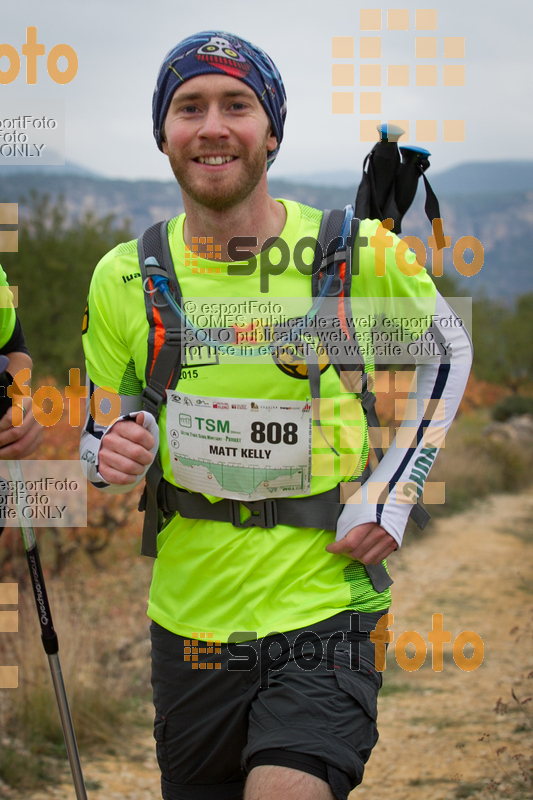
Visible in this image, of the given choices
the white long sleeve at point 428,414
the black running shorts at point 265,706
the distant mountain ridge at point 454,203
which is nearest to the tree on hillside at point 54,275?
the black running shorts at point 265,706

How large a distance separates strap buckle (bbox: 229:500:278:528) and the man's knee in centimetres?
66

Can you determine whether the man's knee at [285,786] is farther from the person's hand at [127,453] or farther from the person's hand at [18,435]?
the person's hand at [18,435]

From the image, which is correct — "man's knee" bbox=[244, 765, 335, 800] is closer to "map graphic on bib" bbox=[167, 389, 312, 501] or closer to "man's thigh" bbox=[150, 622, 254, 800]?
"man's thigh" bbox=[150, 622, 254, 800]

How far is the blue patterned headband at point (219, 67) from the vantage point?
7.88 ft

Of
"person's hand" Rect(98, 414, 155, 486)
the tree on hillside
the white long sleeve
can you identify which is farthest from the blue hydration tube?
the tree on hillside

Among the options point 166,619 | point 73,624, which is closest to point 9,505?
point 166,619

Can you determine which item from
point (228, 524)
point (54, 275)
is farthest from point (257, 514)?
point (54, 275)

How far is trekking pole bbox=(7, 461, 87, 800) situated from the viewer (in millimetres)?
2729

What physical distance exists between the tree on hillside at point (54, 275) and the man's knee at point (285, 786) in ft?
47.8

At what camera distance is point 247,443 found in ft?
7.65

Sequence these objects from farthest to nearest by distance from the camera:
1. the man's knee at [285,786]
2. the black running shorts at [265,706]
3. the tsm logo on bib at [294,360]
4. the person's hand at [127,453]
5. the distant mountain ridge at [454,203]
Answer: the distant mountain ridge at [454,203] → the tsm logo on bib at [294,360] → the person's hand at [127,453] → the black running shorts at [265,706] → the man's knee at [285,786]

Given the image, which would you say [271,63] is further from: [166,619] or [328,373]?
[166,619]

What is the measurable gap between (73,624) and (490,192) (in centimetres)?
13773

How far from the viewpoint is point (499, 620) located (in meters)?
7.00
